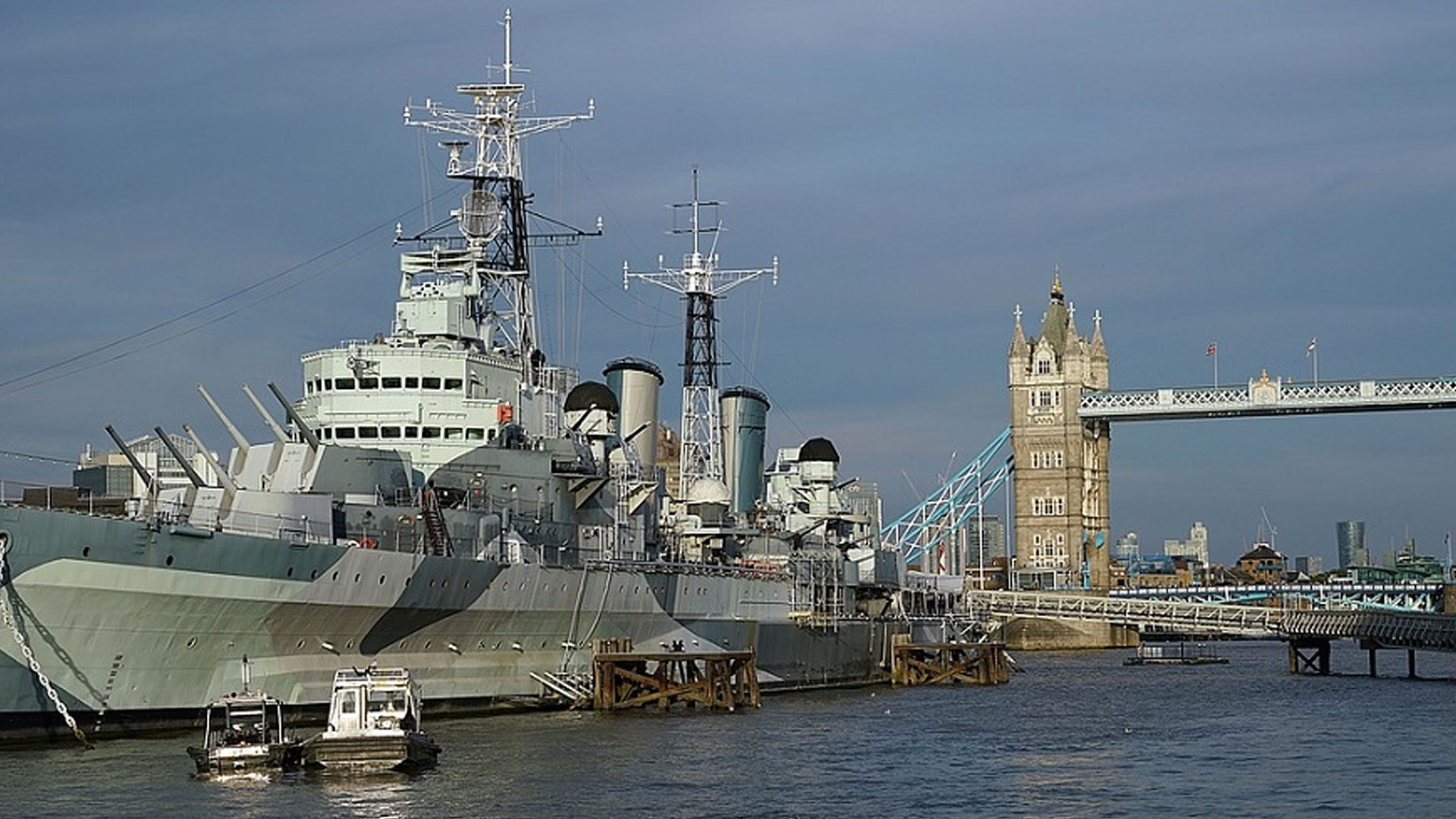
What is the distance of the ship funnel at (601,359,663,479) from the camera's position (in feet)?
203

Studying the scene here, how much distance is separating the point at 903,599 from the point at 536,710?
3201 centimetres

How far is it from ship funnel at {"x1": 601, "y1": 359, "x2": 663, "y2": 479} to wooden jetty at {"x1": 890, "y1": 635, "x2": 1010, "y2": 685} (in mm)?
14653

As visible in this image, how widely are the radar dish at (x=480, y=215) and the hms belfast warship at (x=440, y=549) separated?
0.22 ft

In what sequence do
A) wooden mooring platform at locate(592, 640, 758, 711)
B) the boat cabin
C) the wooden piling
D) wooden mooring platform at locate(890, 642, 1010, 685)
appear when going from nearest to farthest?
1. the boat cabin
2. wooden mooring platform at locate(592, 640, 758, 711)
3. wooden mooring platform at locate(890, 642, 1010, 685)
4. the wooden piling

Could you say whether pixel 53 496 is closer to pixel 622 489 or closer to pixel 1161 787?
pixel 622 489

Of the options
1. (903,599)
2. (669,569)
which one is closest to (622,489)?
(669,569)

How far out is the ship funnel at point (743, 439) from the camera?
71750 mm

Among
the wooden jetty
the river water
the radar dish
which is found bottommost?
the river water

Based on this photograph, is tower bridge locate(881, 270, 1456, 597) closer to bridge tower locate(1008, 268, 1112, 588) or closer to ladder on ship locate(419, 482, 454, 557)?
bridge tower locate(1008, 268, 1112, 588)

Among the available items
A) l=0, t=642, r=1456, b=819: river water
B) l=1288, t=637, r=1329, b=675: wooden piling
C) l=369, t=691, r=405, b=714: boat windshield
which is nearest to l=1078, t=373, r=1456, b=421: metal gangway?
l=1288, t=637, r=1329, b=675: wooden piling

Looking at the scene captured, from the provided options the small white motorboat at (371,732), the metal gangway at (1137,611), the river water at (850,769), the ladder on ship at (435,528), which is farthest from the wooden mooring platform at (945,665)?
the small white motorboat at (371,732)

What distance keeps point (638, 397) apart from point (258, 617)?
25775mm

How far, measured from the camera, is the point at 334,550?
1511 inches

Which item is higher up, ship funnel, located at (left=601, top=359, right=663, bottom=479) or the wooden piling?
ship funnel, located at (left=601, top=359, right=663, bottom=479)
